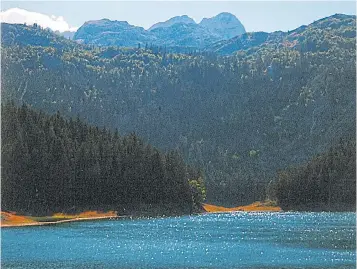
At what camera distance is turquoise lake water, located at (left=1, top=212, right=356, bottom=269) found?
238ft

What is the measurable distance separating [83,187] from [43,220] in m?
25.0

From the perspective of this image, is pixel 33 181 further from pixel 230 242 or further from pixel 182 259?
pixel 182 259

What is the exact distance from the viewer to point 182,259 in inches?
A: 3024

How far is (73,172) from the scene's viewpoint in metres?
175

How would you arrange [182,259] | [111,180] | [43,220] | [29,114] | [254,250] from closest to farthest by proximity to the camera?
[182,259], [254,250], [43,220], [111,180], [29,114]

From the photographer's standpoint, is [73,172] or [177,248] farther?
[73,172]

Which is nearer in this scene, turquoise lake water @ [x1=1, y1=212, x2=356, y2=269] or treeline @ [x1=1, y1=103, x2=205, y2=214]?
turquoise lake water @ [x1=1, y1=212, x2=356, y2=269]

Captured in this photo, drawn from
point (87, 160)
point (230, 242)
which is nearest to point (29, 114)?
point (87, 160)

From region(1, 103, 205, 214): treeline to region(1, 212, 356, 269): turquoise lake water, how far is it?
39767 mm

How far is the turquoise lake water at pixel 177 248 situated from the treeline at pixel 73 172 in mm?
39767

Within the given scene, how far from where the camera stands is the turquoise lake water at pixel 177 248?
72.7 meters

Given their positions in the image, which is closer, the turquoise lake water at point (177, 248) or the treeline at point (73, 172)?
the turquoise lake water at point (177, 248)

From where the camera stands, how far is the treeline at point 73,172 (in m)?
165

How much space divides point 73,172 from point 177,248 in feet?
298
